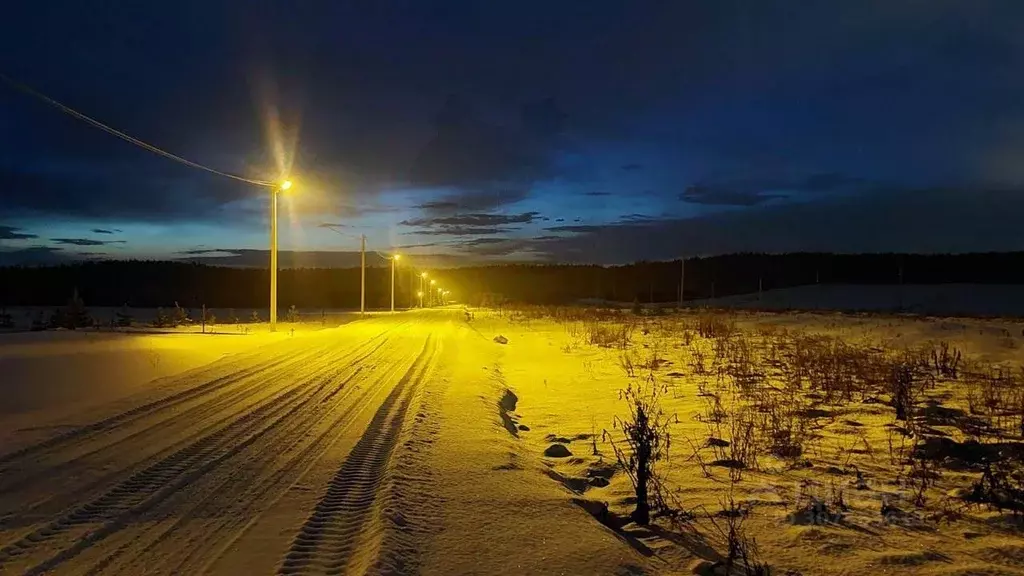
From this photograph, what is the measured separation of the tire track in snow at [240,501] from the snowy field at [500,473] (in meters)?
0.03

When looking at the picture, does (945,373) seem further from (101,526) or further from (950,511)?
(101,526)

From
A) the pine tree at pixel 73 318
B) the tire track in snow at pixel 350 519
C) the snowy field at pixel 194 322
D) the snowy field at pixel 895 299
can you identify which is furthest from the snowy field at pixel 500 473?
the snowy field at pixel 895 299

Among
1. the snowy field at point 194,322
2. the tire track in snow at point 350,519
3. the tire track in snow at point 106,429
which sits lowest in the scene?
the snowy field at point 194,322

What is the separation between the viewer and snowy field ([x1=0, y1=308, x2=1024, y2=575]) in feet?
14.4

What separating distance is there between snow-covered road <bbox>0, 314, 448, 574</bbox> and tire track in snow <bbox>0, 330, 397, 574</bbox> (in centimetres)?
1

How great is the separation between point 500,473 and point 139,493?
3210mm

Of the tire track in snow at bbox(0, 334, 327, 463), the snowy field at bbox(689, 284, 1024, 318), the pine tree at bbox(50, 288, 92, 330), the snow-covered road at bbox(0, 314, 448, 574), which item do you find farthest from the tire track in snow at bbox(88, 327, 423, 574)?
the snowy field at bbox(689, 284, 1024, 318)

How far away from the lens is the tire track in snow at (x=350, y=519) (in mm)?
4262

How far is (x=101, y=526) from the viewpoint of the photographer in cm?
476

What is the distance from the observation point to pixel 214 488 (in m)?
5.73

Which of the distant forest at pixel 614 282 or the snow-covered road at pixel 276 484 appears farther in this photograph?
the distant forest at pixel 614 282

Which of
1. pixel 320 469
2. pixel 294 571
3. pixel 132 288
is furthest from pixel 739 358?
pixel 132 288

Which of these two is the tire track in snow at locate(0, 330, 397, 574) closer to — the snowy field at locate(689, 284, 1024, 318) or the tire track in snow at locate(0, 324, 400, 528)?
the tire track in snow at locate(0, 324, 400, 528)

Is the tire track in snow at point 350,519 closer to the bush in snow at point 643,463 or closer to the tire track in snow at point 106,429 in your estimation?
the bush in snow at point 643,463
